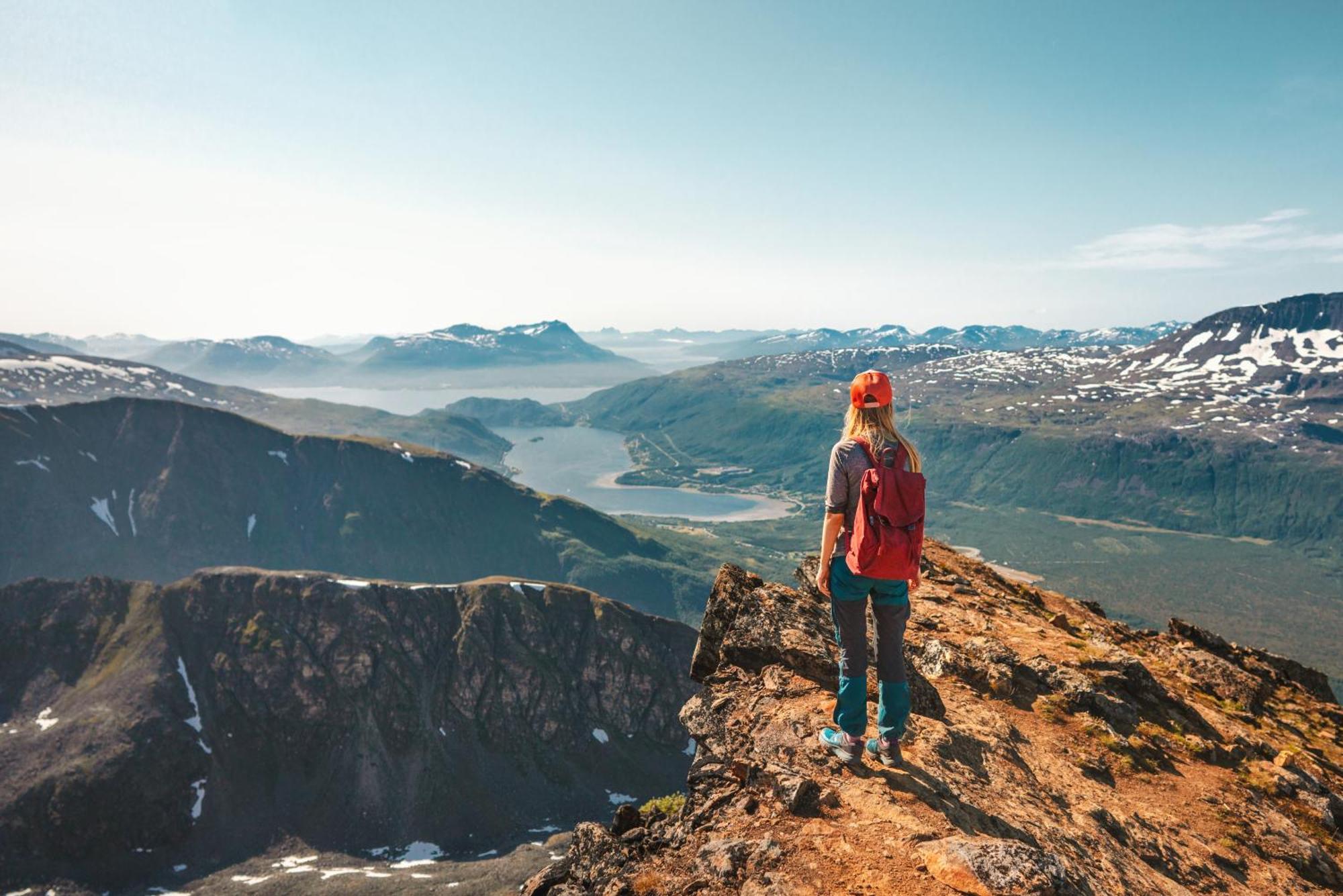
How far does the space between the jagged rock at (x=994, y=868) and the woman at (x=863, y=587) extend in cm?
232

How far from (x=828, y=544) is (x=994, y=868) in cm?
452

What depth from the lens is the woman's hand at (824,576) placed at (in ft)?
32.9

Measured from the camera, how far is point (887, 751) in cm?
1046

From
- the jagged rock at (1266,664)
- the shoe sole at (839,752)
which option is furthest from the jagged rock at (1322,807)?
the shoe sole at (839,752)

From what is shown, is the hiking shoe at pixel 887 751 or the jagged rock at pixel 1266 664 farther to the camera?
the jagged rock at pixel 1266 664

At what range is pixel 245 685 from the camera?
16962 cm

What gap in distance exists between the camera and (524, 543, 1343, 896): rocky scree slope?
8.87m

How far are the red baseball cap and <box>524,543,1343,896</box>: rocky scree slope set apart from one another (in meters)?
6.15

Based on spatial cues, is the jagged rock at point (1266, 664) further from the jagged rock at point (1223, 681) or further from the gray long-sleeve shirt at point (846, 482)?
the gray long-sleeve shirt at point (846, 482)

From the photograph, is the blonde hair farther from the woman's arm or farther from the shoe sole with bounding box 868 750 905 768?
the shoe sole with bounding box 868 750 905 768

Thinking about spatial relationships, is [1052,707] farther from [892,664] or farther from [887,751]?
[892,664]

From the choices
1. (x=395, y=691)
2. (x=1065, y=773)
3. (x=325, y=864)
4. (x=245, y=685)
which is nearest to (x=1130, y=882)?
(x=1065, y=773)

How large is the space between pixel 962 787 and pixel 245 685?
20902 centimetres

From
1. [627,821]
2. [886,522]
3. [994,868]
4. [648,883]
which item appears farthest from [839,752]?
[627,821]
